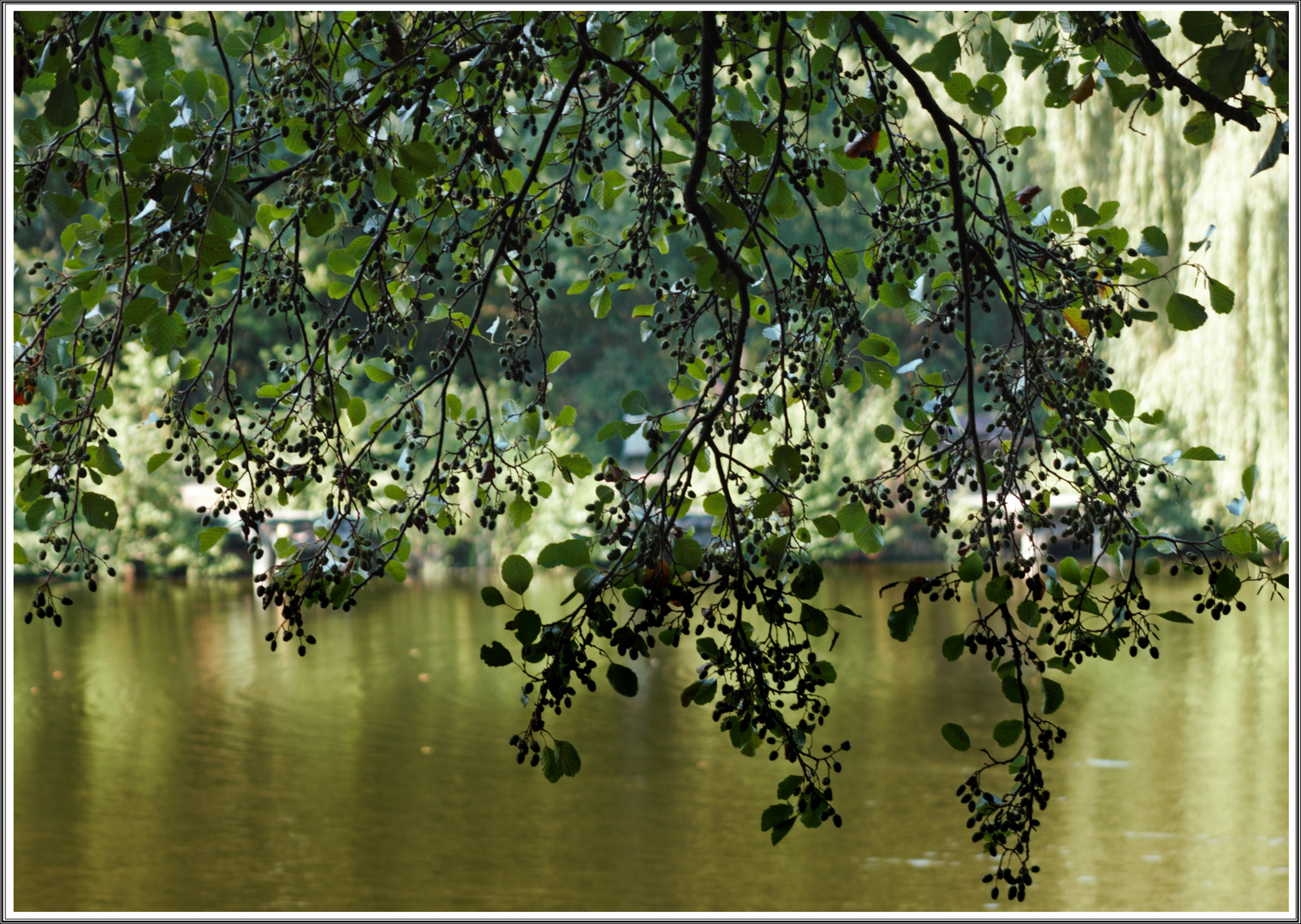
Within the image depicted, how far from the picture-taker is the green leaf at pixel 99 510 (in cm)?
163

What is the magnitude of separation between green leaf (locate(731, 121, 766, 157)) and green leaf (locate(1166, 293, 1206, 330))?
24.8 inches

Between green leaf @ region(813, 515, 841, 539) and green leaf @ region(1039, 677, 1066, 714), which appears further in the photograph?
green leaf @ region(813, 515, 841, 539)

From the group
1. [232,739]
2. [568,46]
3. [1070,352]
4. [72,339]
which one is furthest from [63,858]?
[1070,352]

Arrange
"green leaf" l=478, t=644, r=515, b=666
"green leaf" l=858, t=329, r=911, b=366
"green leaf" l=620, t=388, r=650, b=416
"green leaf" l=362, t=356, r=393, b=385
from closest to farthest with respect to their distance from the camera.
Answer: "green leaf" l=478, t=644, r=515, b=666 < "green leaf" l=620, t=388, r=650, b=416 < "green leaf" l=362, t=356, r=393, b=385 < "green leaf" l=858, t=329, r=911, b=366

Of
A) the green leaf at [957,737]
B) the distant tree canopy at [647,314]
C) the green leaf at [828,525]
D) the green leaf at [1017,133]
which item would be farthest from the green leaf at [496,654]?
the green leaf at [1017,133]

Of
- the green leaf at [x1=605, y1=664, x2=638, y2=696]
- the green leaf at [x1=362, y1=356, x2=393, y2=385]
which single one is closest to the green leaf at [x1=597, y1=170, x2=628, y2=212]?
the green leaf at [x1=362, y1=356, x2=393, y2=385]

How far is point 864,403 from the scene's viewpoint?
17.0 m

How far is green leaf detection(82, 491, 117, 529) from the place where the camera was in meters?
1.63

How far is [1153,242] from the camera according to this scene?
206 cm

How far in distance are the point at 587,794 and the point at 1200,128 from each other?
4766mm

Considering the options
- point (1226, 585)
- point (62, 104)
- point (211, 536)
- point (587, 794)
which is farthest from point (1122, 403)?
point (587, 794)

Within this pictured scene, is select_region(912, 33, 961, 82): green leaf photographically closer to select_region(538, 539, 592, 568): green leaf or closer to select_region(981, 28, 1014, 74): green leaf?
select_region(981, 28, 1014, 74): green leaf

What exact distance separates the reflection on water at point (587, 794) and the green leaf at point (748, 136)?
3.47 m

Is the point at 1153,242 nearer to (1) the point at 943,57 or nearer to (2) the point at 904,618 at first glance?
(1) the point at 943,57
